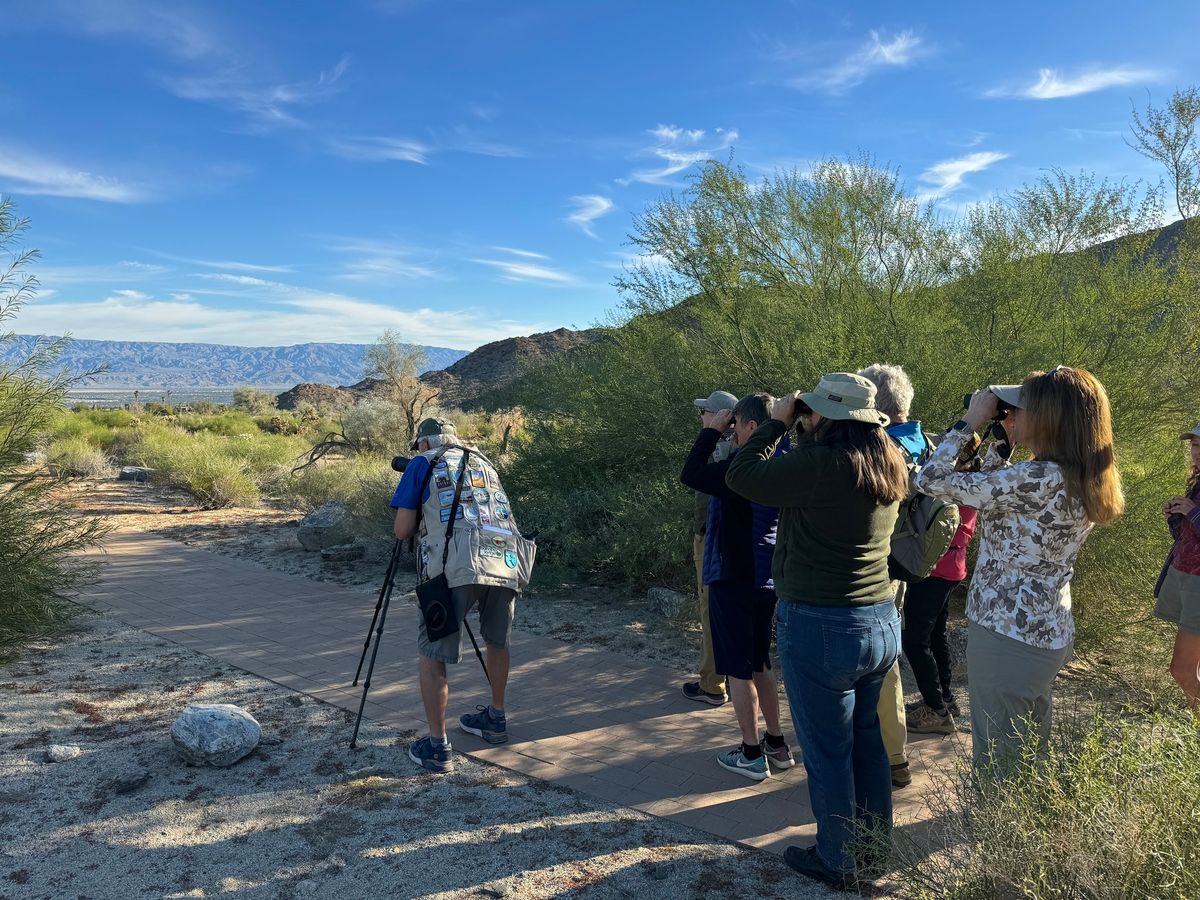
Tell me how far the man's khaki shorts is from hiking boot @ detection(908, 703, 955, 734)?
7.76 ft

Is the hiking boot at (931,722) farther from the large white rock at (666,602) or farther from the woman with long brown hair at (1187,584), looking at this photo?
the large white rock at (666,602)

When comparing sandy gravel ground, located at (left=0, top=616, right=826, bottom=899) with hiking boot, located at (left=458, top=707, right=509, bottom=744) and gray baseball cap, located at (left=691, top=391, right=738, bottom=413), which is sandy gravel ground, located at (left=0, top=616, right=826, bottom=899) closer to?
hiking boot, located at (left=458, top=707, right=509, bottom=744)

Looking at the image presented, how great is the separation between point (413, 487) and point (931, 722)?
3154mm

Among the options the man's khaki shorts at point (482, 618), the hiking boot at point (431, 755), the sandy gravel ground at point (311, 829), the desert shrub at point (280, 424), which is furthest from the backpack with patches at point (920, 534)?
the desert shrub at point (280, 424)

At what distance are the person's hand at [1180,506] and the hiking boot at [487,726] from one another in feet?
11.9

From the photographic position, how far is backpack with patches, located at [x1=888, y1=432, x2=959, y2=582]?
12.0 ft

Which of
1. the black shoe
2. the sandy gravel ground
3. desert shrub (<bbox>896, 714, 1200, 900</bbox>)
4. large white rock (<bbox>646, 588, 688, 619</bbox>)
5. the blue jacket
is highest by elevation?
the blue jacket

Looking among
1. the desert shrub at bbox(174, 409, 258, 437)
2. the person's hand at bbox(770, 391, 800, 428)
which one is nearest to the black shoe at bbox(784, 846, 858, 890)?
the person's hand at bbox(770, 391, 800, 428)

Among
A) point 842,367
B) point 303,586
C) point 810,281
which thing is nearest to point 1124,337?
point 842,367

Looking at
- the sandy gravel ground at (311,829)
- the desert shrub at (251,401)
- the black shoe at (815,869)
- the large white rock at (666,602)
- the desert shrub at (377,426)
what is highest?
the desert shrub at (251,401)

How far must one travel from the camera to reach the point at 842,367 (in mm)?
6012

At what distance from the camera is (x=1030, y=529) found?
287 centimetres

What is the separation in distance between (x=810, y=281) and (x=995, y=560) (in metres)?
5.86

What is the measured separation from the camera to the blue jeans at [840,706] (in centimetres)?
290
